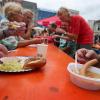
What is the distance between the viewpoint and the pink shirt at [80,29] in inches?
117

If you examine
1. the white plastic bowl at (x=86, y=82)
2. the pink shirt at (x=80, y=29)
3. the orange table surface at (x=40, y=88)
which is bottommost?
the orange table surface at (x=40, y=88)

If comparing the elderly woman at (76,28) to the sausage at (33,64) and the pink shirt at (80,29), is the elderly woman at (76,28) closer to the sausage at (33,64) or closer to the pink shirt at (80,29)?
the pink shirt at (80,29)

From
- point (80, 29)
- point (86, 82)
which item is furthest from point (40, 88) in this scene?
point (80, 29)

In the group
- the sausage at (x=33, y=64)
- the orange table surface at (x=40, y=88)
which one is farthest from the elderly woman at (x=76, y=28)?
the orange table surface at (x=40, y=88)

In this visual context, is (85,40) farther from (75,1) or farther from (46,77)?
(75,1)

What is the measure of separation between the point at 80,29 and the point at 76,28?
0.38ft

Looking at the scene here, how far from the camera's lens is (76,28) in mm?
2992

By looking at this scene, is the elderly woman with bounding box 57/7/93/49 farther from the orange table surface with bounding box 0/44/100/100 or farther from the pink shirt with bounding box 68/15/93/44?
the orange table surface with bounding box 0/44/100/100

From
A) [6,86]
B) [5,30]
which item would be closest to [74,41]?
[5,30]

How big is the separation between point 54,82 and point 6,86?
193 mm

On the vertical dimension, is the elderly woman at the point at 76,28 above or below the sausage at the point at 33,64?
above

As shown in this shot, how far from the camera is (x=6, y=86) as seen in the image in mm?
733

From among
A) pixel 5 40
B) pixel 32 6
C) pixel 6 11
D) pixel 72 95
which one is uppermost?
pixel 32 6

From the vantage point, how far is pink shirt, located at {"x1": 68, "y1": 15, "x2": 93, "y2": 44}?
2984 mm
